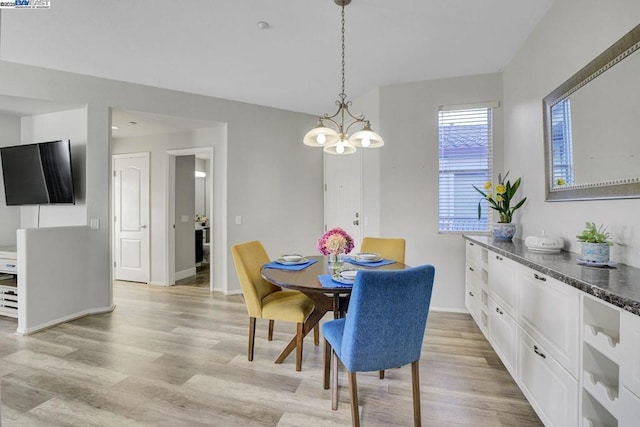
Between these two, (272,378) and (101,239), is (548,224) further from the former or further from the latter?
(101,239)

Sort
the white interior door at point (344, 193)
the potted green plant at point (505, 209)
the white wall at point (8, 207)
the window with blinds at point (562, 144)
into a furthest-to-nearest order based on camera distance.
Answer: the white interior door at point (344, 193), the white wall at point (8, 207), the potted green plant at point (505, 209), the window with blinds at point (562, 144)

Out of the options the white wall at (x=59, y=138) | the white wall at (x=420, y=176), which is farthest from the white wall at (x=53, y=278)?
the white wall at (x=420, y=176)

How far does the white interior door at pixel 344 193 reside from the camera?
3.91 m

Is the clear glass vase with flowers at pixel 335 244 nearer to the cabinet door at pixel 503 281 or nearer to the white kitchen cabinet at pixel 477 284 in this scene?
the cabinet door at pixel 503 281

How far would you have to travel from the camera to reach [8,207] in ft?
12.0

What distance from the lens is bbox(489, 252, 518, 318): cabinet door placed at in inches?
73.0

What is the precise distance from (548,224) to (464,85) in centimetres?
187

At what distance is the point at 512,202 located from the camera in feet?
9.65

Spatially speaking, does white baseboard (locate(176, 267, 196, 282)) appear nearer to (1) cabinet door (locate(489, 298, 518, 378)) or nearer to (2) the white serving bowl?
(2) the white serving bowl

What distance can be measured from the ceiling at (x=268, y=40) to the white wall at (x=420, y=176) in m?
0.19

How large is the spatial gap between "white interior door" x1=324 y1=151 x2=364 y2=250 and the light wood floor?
159cm

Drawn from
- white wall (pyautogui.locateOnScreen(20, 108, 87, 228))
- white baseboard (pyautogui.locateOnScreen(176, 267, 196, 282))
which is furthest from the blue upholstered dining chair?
white baseboard (pyautogui.locateOnScreen(176, 267, 196, 282))

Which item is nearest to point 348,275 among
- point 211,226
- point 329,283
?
point 329,283

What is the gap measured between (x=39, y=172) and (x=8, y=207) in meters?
0.88
